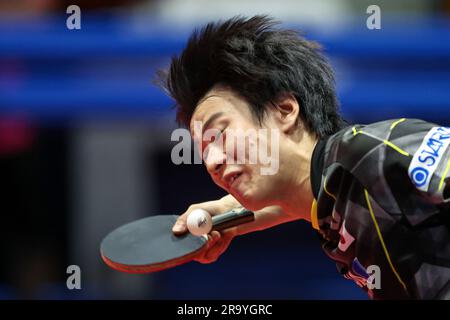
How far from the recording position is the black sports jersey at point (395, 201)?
2744 millimetres

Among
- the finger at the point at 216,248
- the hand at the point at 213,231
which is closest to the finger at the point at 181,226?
the hand at the point at 213,231

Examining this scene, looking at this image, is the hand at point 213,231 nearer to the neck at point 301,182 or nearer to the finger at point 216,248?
the finger at point 216,248

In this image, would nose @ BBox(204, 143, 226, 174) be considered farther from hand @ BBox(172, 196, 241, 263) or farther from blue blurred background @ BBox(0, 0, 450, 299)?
blue blurred background @ BBox(0, 0, 450, 299)

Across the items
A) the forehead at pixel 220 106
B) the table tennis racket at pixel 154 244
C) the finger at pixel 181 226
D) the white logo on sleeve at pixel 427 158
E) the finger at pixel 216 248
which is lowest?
the finger at pixel 216 248

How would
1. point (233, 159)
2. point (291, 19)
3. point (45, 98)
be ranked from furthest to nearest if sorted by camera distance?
point (291, 19)
point (45, 98)
point (233, 159)

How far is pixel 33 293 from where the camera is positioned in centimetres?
580

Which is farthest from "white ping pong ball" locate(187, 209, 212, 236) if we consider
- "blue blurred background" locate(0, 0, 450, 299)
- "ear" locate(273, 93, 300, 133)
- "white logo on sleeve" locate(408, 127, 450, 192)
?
"blue blurred background" locate(0, 0, 450, 299)

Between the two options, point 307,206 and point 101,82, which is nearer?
point 307,206

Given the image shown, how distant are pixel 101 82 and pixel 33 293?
4.12 ft

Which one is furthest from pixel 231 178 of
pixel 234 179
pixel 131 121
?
pixel 131 121

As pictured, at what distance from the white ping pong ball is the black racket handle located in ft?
0.16

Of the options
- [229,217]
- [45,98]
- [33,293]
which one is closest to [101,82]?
[45,98]

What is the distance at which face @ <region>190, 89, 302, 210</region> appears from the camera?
3.10 m

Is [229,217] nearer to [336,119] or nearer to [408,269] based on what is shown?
[336,119]
